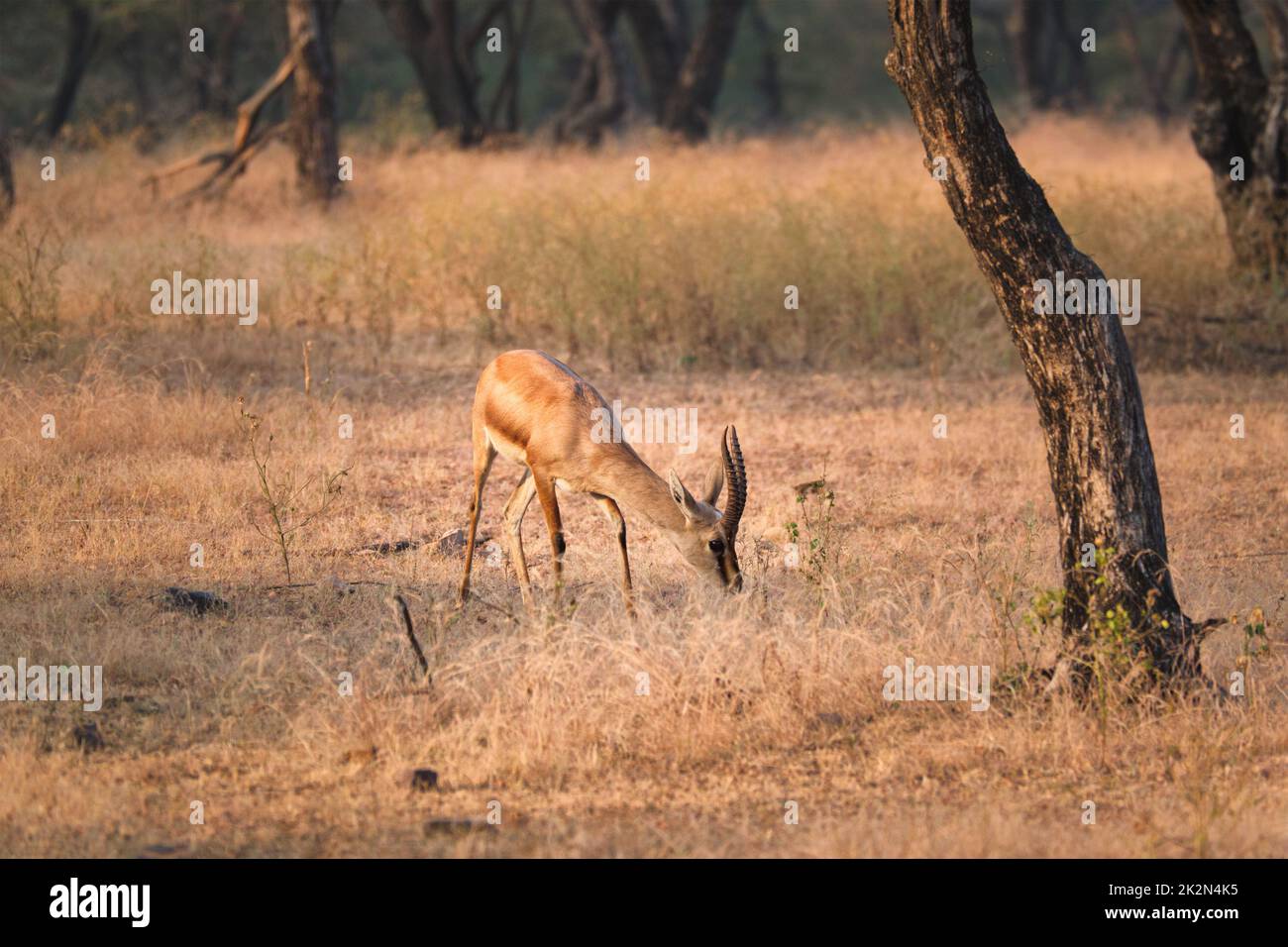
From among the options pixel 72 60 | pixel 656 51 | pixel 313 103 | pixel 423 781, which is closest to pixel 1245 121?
pixel 313 103

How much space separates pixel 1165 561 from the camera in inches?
218

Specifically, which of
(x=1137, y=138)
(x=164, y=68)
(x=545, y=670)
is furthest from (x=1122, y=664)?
(x=164, y=68)

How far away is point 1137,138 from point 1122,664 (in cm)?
1709

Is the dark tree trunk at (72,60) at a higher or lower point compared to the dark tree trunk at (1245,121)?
higher

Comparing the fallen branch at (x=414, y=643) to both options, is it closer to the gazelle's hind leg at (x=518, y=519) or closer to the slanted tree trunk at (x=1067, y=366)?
the gazelle's hind leg at (x=518, y=519)

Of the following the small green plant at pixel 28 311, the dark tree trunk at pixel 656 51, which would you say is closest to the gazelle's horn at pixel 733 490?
the small green plant at pixel 28 311

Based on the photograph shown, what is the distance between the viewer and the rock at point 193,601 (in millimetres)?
6391

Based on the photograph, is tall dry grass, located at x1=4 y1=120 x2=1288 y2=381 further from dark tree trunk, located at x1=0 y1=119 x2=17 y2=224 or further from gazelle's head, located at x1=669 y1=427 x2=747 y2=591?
gazelle's head, located at x1=669 y1=427 x2=747 y2=591

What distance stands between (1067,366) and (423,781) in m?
2.76

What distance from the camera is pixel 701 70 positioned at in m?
23.7

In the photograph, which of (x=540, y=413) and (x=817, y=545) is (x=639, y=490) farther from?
(x=817, y=545)

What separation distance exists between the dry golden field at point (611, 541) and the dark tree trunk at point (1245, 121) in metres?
0.44

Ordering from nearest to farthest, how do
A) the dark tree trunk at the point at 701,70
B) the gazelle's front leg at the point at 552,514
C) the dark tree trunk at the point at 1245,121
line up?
1. the gazelle's front leg at the point at 552,514
2. the dark tree trunk at the point at 1245,121
3. the dark tree trunk at the point at 701,70

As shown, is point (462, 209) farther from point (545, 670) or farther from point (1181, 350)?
point (545, 670)
